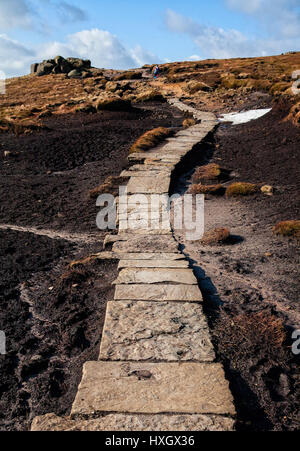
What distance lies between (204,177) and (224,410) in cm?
586

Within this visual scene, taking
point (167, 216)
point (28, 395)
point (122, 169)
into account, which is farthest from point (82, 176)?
point (28, 395)

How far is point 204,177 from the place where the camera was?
25.2ft

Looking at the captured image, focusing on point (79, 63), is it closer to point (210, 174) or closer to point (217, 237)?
point (210, 174)

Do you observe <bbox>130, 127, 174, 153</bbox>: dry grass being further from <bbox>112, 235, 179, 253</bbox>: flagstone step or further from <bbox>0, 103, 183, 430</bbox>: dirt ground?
<bbox>112, 235, 179, 253</bbox>: flagstone step

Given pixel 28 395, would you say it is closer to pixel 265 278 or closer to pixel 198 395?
pixel 198 395

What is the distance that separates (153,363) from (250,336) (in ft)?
3.20

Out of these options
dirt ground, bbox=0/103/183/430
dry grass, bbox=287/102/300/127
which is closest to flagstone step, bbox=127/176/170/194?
dirt ground, bbox=0/103/183/430

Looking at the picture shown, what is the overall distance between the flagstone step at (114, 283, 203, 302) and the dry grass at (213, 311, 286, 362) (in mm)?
351

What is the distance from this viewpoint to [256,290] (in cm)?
389

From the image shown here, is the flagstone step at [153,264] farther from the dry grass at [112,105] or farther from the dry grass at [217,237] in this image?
the dry grass at [112,105]

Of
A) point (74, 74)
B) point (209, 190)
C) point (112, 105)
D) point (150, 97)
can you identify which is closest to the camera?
point (209, 190)

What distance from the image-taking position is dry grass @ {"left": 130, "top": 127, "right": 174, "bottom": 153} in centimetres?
921

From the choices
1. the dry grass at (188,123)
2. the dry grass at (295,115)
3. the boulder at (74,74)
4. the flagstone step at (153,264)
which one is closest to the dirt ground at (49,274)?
the flagstone step at (153,264)

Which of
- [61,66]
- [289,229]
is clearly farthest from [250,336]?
[61,66]
